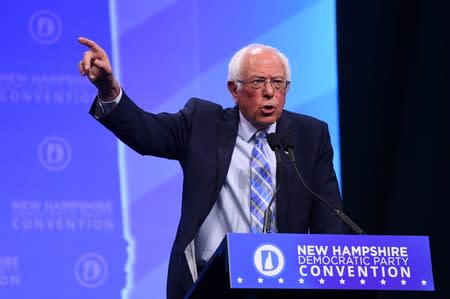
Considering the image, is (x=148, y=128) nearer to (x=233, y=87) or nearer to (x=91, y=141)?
(x=233, y=87)

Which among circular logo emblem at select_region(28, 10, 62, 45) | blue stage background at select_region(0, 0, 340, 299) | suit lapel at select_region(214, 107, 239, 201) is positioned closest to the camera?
suit lapel at select_region(214, 107, 239, 201)

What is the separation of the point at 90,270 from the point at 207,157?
1182 mm

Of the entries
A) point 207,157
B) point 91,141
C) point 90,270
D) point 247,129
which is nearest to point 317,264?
point 207,157

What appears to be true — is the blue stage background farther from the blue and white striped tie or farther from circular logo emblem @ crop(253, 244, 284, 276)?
circular logo emblem @ crop(253, 244, 284, 276)

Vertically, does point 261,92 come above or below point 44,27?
below

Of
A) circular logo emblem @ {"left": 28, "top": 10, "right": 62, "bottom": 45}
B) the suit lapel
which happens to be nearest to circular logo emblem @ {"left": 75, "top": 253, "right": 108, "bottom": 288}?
circular logo emblem @ {"left": 28, "top": 10, "right": 62, "bottom": 45}

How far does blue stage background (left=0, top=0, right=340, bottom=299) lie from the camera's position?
12.4ft

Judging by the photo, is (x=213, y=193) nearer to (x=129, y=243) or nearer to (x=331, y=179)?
(x=331, y=179)

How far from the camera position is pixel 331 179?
3000 millimetres

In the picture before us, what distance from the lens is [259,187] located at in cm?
283

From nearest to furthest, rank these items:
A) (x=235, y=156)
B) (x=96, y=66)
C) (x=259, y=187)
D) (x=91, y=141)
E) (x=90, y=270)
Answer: (x=96, y=66), (x=259, y=187), (x=235, y=156), (x=90, y=270), (x=91, y=141)

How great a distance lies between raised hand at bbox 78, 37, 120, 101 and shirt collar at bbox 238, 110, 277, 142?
0.54 metres

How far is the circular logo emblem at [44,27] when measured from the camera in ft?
12.9

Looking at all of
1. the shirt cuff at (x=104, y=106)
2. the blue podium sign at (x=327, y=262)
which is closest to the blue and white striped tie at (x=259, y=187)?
the shirt cuff at (x=104, y=106)
